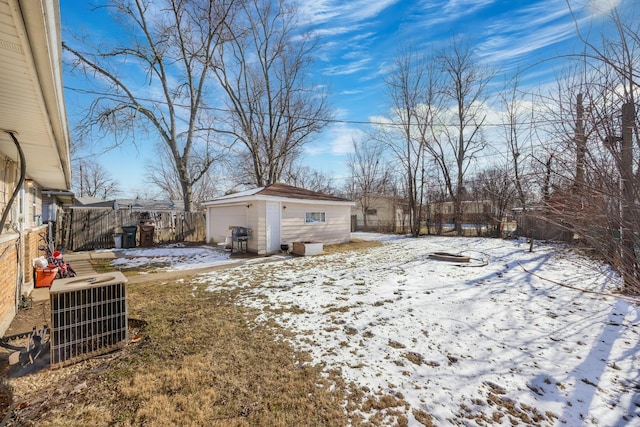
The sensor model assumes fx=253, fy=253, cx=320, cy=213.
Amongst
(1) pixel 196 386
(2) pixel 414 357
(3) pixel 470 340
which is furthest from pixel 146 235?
(3) pixel 470 340

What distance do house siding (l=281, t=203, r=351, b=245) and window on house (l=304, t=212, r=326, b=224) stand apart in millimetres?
134

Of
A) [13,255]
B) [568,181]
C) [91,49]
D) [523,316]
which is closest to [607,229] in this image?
[568,181]

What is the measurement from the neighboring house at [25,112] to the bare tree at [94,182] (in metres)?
35.4

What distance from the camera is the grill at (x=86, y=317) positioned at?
2641 mm

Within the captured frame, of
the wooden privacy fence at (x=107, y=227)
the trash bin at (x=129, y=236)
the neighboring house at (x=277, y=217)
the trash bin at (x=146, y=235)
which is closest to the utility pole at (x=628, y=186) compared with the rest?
the neighboring house at (x=277, y=217)

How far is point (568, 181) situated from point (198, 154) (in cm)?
2105

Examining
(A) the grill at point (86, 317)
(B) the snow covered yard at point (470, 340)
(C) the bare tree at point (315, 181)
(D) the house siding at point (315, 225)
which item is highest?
(C) the bare tree at point (315, 181)

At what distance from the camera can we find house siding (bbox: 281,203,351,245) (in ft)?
35.7

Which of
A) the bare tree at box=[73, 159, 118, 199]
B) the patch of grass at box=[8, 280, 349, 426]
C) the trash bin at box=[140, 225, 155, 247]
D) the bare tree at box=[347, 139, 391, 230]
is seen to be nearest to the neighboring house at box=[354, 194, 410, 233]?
the bare tree at box=[347, 139, 391, 230]

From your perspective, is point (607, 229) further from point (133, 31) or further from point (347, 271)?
point (133, 31)

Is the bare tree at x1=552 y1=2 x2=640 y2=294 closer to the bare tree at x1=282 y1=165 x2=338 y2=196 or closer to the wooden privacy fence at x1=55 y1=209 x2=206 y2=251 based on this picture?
the wooden privacy fence at x1=55 y1=209 x2=206 y2=251

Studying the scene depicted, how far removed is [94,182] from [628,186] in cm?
4571

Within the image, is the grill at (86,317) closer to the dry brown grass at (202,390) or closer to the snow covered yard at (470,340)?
the dry brown grass at (202,390)

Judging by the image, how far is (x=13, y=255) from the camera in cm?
400
